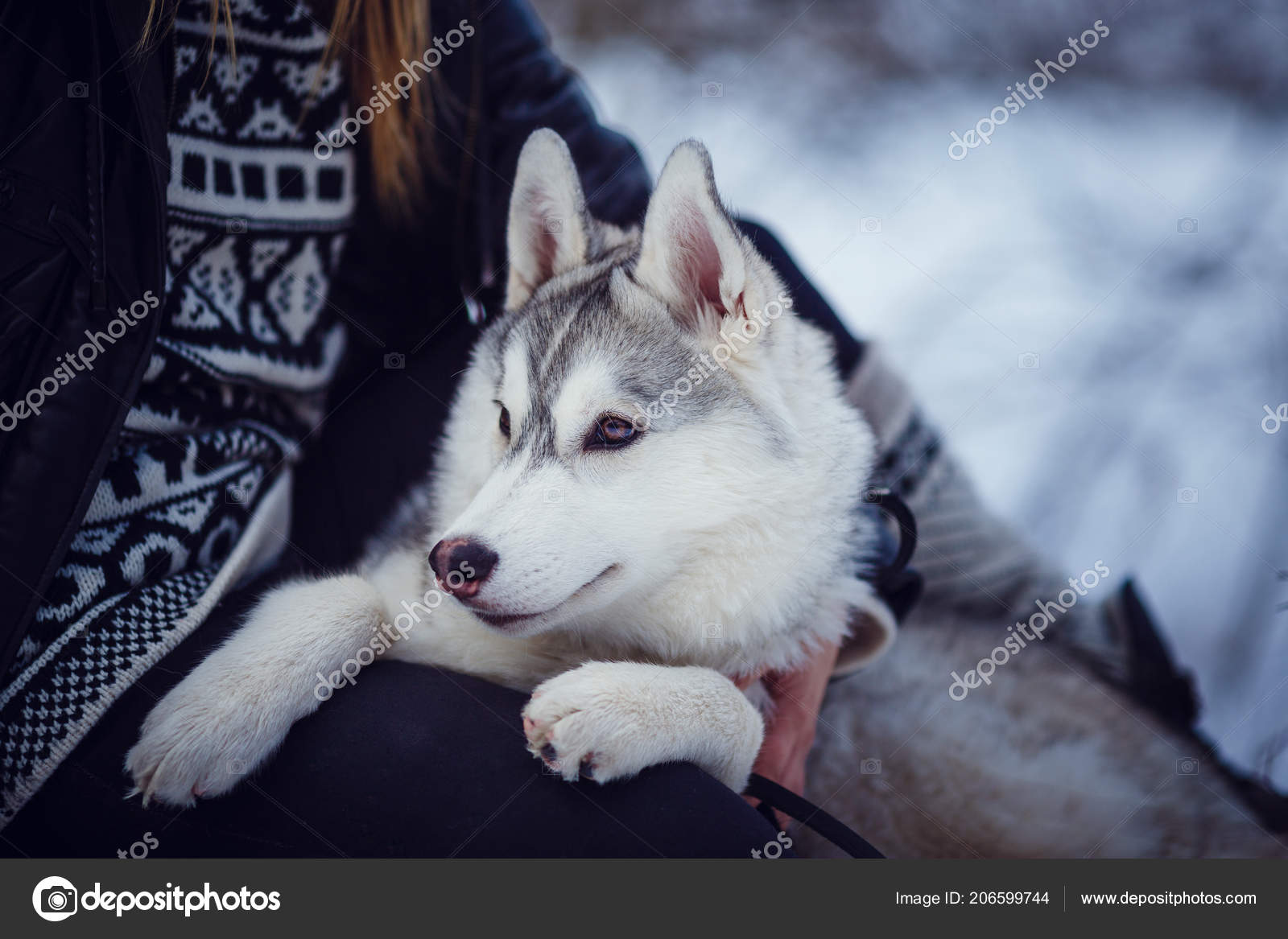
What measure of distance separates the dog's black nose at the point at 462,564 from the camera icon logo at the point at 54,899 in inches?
29.8

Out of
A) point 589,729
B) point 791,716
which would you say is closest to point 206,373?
point 589,729

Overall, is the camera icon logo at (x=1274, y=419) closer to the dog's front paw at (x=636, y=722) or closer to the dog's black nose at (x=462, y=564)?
the dog's front paw at (x=636, y=722)

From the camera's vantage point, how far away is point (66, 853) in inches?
47.7

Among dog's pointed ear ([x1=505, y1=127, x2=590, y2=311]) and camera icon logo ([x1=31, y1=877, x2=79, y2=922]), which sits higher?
dog's pointed ear ([x1=505, y1=127, x2=590, y2=311])

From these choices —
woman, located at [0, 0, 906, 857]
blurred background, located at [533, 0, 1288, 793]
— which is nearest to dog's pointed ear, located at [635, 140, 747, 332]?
woman, located at [0, 0, 906, 857]

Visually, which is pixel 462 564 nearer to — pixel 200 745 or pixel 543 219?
pixel 200 745

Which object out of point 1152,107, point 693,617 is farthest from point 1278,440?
point 693,617

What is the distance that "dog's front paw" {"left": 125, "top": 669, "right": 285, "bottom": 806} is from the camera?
1.11m

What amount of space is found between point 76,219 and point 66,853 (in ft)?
3.12

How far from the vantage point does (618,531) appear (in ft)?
4.21

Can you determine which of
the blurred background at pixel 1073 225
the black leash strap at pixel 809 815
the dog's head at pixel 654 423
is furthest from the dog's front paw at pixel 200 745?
the blurred background at pixel 1073 225

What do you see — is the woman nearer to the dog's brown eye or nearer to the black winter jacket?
the black winter jacket

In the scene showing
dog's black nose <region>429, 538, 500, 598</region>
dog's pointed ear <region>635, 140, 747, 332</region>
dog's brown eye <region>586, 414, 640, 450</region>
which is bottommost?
dog's black nose <region>429, 538, 500, 598</region>

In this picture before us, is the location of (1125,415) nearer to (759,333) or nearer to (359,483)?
(759,333)
